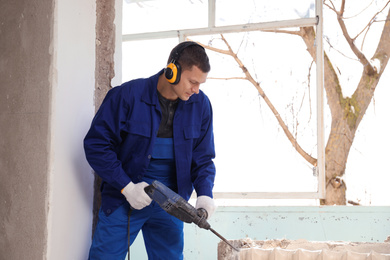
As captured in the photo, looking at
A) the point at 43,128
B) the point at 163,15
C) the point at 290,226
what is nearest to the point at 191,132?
the point at 43,128

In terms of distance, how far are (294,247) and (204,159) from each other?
582 millimetres

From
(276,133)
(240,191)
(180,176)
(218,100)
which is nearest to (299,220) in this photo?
(240,191)

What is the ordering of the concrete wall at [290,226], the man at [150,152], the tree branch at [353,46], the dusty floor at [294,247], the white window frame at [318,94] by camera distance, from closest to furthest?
the dusty floor at [294,247] → the man at [150,152] → the concrete wall at [290,226] → the white window frame at [318,94] → the tree branch at [353,46]

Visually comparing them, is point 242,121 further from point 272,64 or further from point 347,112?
point 347,112

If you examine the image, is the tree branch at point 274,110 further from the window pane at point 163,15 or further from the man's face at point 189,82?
the man's face at point 189,82

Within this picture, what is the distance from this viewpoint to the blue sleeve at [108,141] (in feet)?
5.39

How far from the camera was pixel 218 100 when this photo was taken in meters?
3.11

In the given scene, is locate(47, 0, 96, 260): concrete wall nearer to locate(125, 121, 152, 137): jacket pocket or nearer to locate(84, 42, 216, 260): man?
locate(84, 42, 216, 260): man

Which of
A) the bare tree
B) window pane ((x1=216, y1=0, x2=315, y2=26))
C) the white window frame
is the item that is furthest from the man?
the bare tree

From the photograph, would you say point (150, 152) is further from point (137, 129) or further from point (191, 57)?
point (191, 57)

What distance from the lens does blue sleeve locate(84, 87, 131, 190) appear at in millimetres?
1643

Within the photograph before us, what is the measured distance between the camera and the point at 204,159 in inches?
75.6

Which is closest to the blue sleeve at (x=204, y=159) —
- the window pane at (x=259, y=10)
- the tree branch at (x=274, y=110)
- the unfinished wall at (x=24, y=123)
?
the unfinished wall at (x=24, y=123)

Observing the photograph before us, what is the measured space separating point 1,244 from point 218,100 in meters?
1.90
